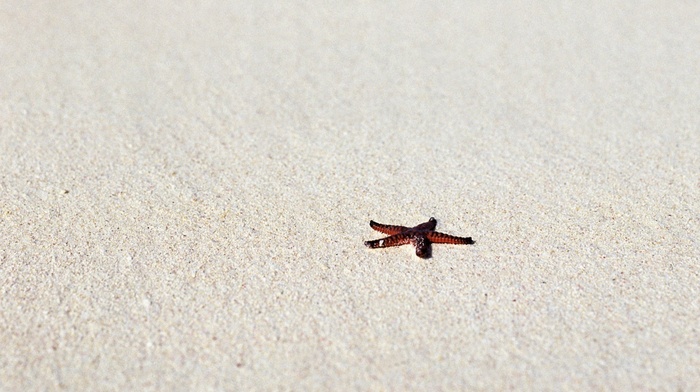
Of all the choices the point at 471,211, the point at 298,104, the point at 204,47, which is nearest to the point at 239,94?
the point at 298,104

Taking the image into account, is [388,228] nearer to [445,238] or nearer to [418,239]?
[418,239]

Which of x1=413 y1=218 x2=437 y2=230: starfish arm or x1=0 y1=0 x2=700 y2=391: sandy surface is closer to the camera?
x1=0 y1=0 x2=700 y2=391: sandy surface

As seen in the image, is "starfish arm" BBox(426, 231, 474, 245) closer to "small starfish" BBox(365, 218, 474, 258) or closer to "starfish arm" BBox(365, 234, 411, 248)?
"small starfish" BBox(365, 218, 474, 258)

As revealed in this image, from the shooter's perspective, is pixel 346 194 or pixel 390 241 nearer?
pixel 390 241

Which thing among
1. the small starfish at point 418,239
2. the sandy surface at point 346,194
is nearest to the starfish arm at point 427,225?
the small starfish at point 418,239

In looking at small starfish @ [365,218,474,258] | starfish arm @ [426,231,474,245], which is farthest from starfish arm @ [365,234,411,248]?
starfish arm @ [426,231,474,245]

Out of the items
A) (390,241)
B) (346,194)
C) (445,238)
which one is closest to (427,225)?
(445,238)
